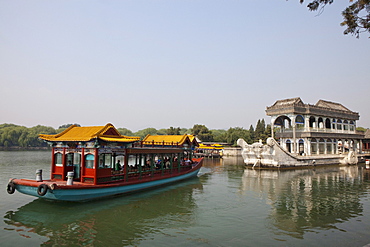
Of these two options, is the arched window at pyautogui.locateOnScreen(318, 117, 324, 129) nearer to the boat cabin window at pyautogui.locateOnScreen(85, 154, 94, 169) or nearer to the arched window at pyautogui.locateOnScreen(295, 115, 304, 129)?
the arched window at pyautogui.locateOnScreen(295, 115, 304, 129)

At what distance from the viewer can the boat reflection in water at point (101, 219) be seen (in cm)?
841

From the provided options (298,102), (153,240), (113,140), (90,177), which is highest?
(298,102)

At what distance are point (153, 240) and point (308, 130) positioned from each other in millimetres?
30661

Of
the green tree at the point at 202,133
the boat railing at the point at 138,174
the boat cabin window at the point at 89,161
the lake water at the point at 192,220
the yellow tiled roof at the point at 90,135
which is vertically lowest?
the lake water at the point at 192,220

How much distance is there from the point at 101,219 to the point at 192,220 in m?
3.45

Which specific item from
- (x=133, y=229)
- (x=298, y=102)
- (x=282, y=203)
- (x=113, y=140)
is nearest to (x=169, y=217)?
(x=133, y=229)

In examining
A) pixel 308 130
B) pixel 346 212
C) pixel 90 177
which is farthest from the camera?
pixel 308 130

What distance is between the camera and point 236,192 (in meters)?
15.8

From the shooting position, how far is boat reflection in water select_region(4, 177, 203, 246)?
8.41 metres

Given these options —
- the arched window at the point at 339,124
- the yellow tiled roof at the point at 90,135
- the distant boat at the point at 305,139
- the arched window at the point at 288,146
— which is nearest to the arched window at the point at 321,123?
the distant boat at the point at 305,139

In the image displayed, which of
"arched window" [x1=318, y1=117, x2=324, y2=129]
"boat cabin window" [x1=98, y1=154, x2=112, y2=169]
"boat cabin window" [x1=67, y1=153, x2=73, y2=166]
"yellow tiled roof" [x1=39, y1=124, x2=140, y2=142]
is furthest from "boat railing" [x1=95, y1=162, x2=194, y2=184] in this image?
"arched window" [x1=318, y1=117, x2=324, y2=129]

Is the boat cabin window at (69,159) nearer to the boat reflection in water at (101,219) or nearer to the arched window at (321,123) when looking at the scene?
the boat reflection in water at (101,219)

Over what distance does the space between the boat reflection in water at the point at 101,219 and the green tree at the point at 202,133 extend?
50509 mm

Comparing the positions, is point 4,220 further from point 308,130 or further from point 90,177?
point 308,130
